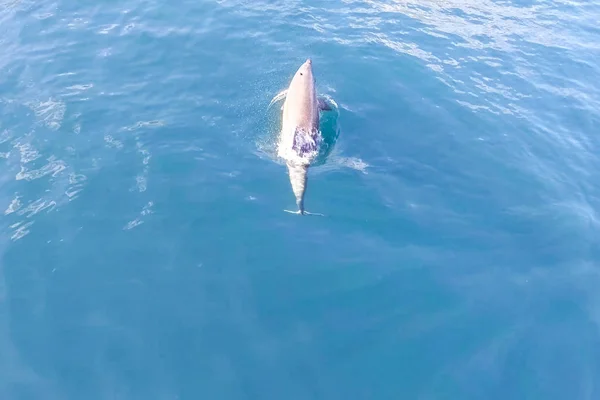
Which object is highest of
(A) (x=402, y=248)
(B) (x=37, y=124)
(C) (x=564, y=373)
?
(B) (x=37, y=124)

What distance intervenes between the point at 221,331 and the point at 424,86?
13084 millimetres

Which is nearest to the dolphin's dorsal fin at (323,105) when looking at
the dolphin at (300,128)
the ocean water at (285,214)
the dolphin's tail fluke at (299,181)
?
the dolphin at (300,128)

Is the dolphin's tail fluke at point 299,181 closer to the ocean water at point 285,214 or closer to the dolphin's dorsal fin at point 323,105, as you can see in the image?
the ocean water at point 285,214

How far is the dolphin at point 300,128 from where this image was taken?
17.5 m

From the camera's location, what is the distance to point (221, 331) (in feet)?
43.6

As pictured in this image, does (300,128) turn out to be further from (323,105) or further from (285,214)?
(285,214)

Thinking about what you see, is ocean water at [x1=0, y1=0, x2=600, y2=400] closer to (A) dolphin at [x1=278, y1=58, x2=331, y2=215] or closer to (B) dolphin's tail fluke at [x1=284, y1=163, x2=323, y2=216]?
(B) dolphin's tail fluke at [x1=284, y1=163, x2=323, y2=216]

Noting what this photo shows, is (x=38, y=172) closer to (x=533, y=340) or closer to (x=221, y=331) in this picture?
(x=221, y=331)

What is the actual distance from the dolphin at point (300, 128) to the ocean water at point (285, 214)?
41 cm

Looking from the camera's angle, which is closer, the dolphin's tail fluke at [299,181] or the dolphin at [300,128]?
the dolphin's tail fluke at [299,181]

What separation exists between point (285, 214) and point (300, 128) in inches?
138

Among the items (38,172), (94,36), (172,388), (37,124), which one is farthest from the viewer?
(94,36)

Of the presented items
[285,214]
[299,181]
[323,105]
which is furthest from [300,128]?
[285,214]

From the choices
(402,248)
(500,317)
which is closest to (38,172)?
(402,248)
